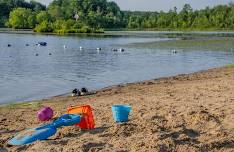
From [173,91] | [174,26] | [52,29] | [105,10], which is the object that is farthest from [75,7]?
[173,91]

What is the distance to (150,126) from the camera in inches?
403

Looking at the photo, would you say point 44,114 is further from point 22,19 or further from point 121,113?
point 22,19

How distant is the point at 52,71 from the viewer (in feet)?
98.9

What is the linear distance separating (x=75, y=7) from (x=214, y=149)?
17175cm

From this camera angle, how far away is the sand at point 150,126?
8953 millimetres

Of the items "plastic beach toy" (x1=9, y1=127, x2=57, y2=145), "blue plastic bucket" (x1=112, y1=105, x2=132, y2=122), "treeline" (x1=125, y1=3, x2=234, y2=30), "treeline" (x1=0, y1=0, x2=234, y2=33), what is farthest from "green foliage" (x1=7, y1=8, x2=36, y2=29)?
"plastic beach toy" (x1=9, y1=127, x2=57, y2=145)

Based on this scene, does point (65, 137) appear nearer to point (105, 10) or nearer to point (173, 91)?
point (173, 91)

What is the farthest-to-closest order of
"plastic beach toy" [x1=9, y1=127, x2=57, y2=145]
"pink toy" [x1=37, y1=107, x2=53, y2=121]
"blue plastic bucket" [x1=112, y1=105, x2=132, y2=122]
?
1. "pink toy" [x1=37, y1=107, x2=53, y2=121]
2. "blue plastic bucket" [x1=112, y1=105, x2=132, y2=122]
3. "plastic beach toy" [x1=9, y1=127, x2=57, y2=145]

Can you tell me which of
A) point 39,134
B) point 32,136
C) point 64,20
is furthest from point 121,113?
point 64,20

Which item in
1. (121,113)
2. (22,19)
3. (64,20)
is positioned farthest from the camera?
(22,19)

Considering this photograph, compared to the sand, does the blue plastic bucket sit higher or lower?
higher

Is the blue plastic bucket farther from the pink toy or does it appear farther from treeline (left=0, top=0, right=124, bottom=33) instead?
treeline (left=0, top=0, right=124, bottom=33)

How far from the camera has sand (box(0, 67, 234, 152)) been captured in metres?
8.95

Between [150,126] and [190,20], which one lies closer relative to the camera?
[150,126]
